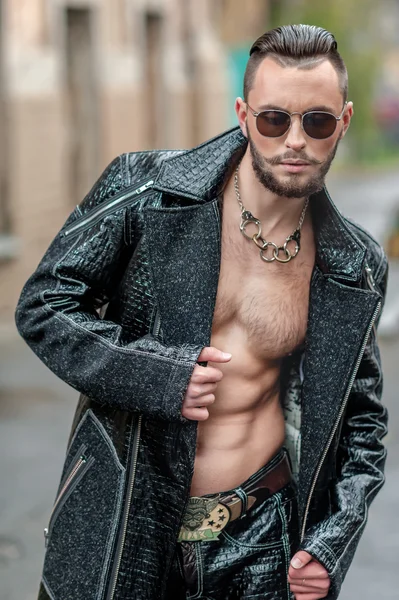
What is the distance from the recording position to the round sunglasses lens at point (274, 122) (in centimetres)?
274

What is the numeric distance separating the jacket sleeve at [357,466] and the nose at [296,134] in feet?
1.70

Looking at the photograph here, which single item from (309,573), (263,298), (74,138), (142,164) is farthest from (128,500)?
(74,138)

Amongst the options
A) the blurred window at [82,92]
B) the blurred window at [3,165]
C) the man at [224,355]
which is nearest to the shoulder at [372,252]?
the man at [224,355]

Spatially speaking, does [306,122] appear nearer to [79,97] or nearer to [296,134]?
[296,134]

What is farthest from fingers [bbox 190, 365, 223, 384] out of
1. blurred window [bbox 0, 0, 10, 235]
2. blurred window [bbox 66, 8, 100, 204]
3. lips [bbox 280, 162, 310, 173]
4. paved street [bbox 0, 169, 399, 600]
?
blurred window [bbox 66, 8, 100, 204]

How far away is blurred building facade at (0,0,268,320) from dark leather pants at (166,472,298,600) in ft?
30.1

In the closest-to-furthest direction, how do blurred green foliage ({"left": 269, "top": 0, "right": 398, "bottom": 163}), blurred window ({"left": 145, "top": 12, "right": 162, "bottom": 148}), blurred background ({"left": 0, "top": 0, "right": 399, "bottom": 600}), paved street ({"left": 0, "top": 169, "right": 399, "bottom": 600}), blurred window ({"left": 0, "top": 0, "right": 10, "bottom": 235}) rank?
paved street ({"left": 0, "top": 169, "right": 399, "bottom": 600}) < blurred background ({"left": 0, "top": 0, "right": 399, "bottom": 600}) < blurred window ({"left": 0, "top": 0, "right": 10, "bottom": 235}) < blurred window ({"left": 145, "top": 12, "right": 162, "bottom": 148}) < blurred green foliage ({"left": 269, "top": 0, "right": 398, "bottom": 163})

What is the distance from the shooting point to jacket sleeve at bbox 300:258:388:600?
2943 millimetres

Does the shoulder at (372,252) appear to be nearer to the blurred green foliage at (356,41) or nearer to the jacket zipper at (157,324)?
the jacket zipper at (157,324)

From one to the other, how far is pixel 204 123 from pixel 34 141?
893cm

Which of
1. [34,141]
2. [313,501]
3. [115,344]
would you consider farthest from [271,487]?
[34,141]

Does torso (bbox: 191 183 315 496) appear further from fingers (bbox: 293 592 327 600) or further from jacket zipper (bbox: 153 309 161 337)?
fingers (bbox: 293 592 327 600)

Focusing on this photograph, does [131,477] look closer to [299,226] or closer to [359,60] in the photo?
[299,226]

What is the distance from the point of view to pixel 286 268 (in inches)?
118
